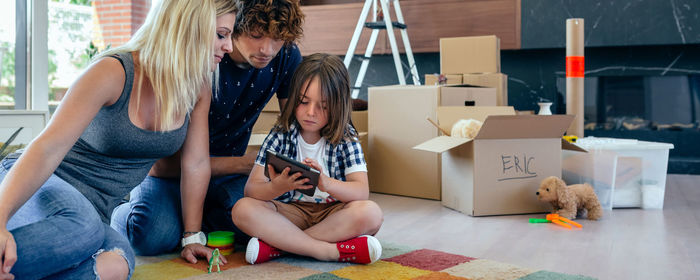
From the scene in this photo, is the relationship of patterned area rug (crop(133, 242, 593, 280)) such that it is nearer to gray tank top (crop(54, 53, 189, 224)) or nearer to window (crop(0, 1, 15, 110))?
gray tank top (crop(54, 53, 189, 224))

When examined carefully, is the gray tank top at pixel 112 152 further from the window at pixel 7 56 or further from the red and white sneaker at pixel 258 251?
the window at pixel 7 56

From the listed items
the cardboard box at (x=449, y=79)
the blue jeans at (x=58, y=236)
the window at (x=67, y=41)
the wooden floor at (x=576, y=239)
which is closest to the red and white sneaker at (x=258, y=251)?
the blue jeans at (x=58, y=236)

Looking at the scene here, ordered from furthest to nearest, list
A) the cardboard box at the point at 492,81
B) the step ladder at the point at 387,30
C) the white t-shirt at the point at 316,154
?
the step ladder at the point at 387,30
the cardboard box at the point at 492,81
the white t-shirt at the point at 316,154

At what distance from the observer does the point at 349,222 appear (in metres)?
1.44

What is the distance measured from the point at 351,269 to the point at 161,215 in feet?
1.65

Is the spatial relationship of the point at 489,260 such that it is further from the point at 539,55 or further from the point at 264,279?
the point at 539,55

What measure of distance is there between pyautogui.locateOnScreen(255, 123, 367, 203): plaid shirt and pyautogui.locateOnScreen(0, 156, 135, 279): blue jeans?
1.61 ft

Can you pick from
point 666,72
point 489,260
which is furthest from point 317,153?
point 666,72

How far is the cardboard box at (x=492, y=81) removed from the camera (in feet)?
9.55

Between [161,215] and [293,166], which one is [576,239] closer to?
[293,166]

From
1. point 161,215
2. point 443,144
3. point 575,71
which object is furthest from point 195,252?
point 575,71

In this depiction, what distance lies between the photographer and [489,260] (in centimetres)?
151

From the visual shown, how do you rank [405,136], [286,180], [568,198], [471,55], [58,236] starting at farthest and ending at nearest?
[471,55] → [405,136] → [568,198] → [286,180] → [58,236]

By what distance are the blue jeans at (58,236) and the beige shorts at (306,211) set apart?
0.43 m
